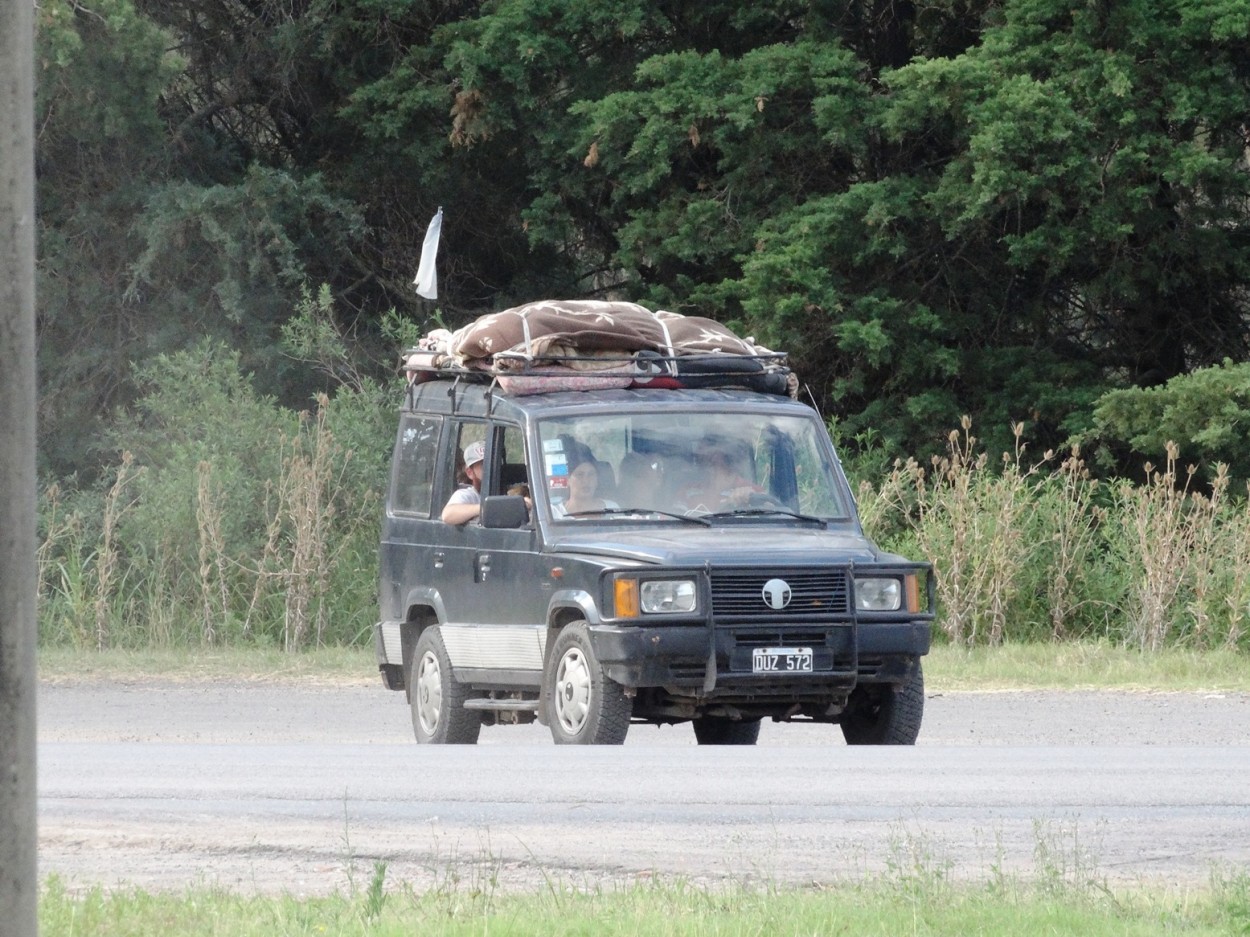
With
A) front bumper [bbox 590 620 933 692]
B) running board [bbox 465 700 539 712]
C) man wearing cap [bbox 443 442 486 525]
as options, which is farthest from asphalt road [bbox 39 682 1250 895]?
man wearing cap [bbox 443 442 486 525]

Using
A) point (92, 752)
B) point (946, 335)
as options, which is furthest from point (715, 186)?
point (92, 752)

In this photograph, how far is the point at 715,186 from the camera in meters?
26.1

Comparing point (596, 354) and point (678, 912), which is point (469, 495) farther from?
point (678, 912)

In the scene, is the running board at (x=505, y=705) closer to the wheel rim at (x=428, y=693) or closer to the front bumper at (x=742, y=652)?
the wheel rim at (x=428, y=693)

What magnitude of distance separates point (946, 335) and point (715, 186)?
3582 millimetres

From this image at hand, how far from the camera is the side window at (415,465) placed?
Result: 12219 mm

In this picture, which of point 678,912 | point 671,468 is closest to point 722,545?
point 671,468

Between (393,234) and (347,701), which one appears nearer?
(347,701)

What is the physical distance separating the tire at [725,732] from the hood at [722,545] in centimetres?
179

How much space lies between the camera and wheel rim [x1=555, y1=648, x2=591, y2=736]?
405 inches

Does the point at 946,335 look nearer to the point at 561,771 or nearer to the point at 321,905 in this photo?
the point at 561,771

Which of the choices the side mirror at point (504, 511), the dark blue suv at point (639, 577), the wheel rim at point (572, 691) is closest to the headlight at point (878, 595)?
the dark blue suv at point (639, 577)

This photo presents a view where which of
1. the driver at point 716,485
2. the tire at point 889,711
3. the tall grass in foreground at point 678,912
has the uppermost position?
the driver at point 716,485

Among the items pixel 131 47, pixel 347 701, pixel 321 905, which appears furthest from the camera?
pixel 131 47
